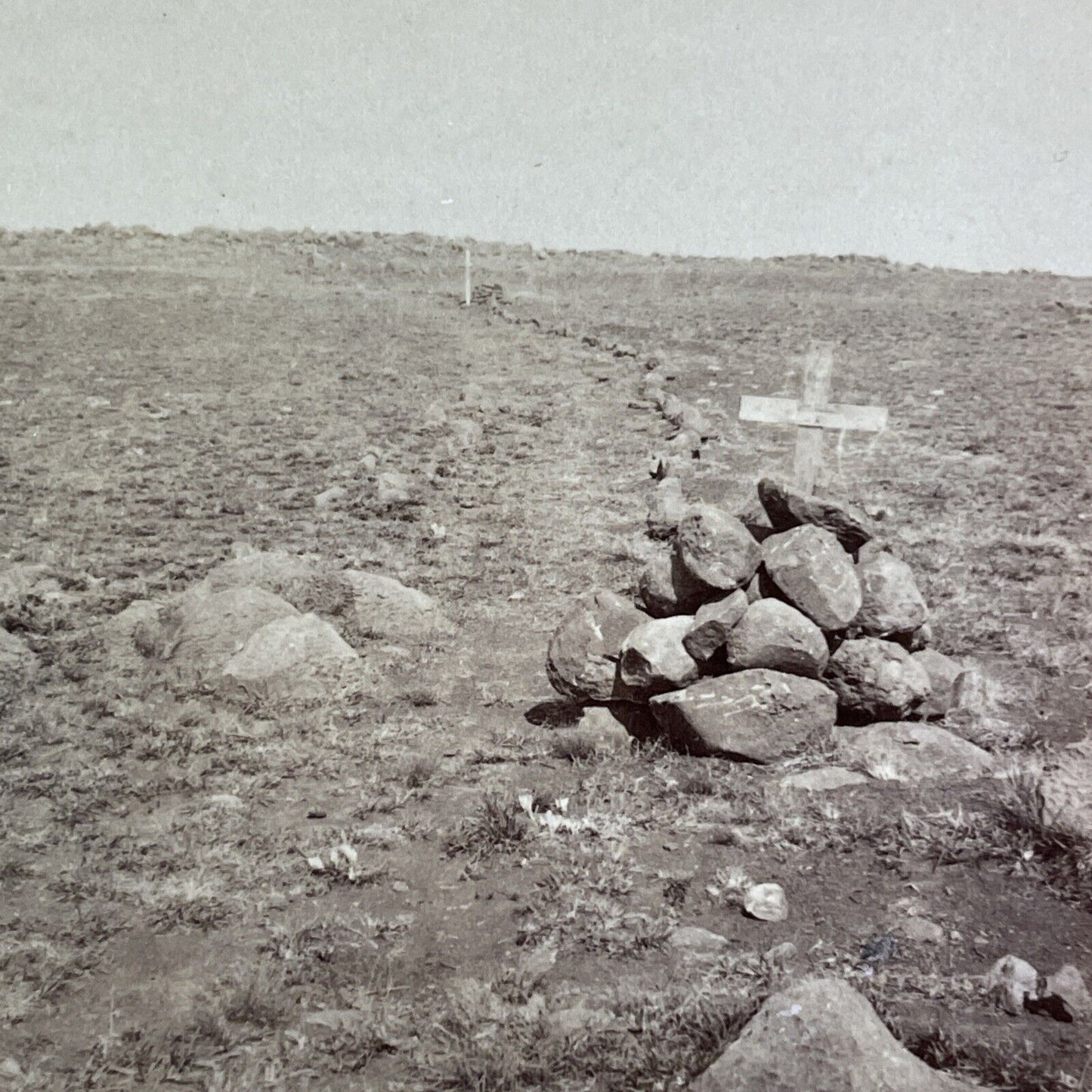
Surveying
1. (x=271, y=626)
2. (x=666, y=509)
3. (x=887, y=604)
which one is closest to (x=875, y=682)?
(x=887, y=604)

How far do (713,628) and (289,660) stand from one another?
2.94 meters

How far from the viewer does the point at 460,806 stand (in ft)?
17.7

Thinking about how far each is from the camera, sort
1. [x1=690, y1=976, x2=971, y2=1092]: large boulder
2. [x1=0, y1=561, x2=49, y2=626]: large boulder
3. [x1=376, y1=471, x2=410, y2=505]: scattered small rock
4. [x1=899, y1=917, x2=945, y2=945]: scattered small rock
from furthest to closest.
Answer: [x1=376, y1=471, x2=410, y2=505]: scattered small rock < [x1=0, y1=561, x2=49, y2=626]: large boulder < [x1=899, y1=917, x2=945, y2=945]: scattered small rock < [x1=690, y1=976, x2=971, y2=1092]: large boulder

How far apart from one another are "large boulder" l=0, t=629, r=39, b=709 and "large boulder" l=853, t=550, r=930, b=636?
18.5ft

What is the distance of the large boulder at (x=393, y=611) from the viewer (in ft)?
25.3

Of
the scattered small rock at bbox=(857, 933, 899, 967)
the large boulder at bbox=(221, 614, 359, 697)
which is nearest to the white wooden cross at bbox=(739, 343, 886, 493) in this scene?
the large boulder at bbox=(221, 614, 359, 697)

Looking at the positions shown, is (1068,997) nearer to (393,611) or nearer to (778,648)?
(778,648)

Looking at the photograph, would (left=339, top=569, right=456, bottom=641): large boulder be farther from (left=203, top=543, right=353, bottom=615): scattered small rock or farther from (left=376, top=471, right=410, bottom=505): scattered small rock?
(left=376, top=471, right=410, bottom=505): scattered small rock

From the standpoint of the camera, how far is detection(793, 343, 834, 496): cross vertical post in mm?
7785

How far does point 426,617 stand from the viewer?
7.94 metres

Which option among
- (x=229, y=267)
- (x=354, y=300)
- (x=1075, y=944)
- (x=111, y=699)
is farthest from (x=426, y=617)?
(x=229, y=267)

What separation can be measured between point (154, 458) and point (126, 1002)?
33.6 feet

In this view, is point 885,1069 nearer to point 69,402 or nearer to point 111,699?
point 111,699

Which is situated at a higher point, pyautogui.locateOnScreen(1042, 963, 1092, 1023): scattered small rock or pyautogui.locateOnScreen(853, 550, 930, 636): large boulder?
pyautogui.locateOnScreen(853, 550, 930, 636): large boulder
